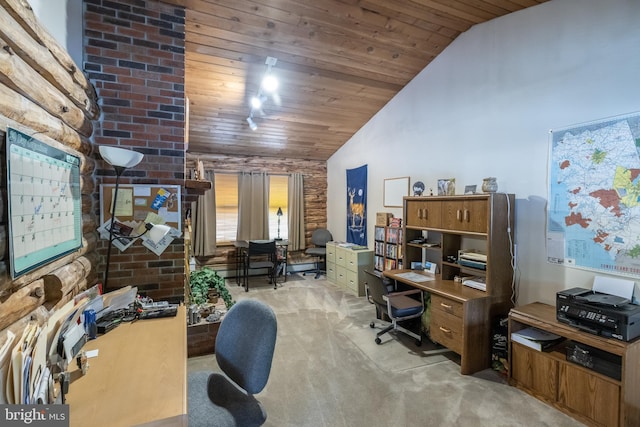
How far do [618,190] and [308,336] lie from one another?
3.00m

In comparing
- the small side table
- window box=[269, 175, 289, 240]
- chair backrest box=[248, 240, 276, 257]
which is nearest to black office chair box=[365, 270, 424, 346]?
chair backrest box=[248, 240, 276, 257]

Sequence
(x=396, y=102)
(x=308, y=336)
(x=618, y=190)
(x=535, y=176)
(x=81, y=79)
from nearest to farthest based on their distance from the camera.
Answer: (x=81, y=79) → (x=618, y=190) → (x=535, y=176) → (x=308, y=336) → (x=396, y=102)

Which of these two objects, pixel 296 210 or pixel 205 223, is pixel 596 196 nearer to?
pixel 296 210

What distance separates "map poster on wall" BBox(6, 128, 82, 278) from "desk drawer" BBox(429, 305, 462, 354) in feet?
9.65

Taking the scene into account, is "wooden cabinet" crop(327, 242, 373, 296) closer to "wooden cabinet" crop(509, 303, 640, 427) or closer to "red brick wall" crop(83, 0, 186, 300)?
"wooden cabinet" crop(509, 303, 640, 427)

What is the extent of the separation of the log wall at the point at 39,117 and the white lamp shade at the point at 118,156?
0.14m

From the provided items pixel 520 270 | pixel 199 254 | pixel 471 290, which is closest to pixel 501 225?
pixel 520 270

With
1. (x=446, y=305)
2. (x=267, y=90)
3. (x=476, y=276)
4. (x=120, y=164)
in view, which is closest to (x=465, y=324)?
(x=446, y=305)

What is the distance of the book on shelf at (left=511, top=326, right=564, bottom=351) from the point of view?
2.34 metres

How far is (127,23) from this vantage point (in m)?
2.29

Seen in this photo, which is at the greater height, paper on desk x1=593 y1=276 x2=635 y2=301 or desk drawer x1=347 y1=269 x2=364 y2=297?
paper on desk x1=593 y1=276 x2=635 y2=301

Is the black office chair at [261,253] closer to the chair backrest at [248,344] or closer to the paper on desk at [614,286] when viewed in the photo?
the chair backrest at [248,344]

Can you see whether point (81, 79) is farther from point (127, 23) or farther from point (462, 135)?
point (462, 135)

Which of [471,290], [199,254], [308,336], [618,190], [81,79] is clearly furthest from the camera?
[199,254]
